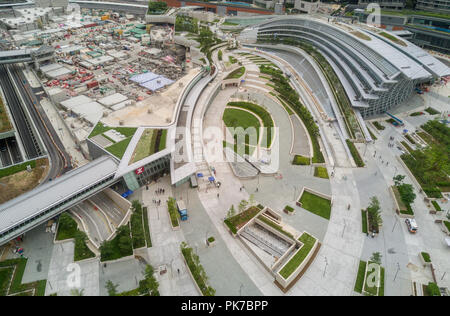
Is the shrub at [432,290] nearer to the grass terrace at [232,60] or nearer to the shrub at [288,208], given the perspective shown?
the shrub at [288,208]

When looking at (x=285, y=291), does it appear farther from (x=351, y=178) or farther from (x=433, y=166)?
(x=433, y=166)

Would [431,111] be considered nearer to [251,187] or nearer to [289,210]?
[289,210]

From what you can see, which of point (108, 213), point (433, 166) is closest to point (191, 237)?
point (108, 213)

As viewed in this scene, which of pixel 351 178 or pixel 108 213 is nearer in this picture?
pixel 108 213

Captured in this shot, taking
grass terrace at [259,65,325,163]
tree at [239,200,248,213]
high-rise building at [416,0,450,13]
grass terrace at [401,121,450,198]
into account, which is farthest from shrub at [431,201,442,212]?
high-rise building at [416,0,450,13]

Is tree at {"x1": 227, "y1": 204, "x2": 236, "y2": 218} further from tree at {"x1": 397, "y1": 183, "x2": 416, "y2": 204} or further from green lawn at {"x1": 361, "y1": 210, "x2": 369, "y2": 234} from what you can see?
tree at {"x1": 397, "y1": 183, "x2": 416, "y2": 204}

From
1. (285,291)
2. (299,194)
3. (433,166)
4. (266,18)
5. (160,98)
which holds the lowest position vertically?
(285,291)

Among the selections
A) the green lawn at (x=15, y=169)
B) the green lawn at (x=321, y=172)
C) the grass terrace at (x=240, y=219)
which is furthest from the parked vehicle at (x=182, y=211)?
the green lawn at (x=15, y=169)
